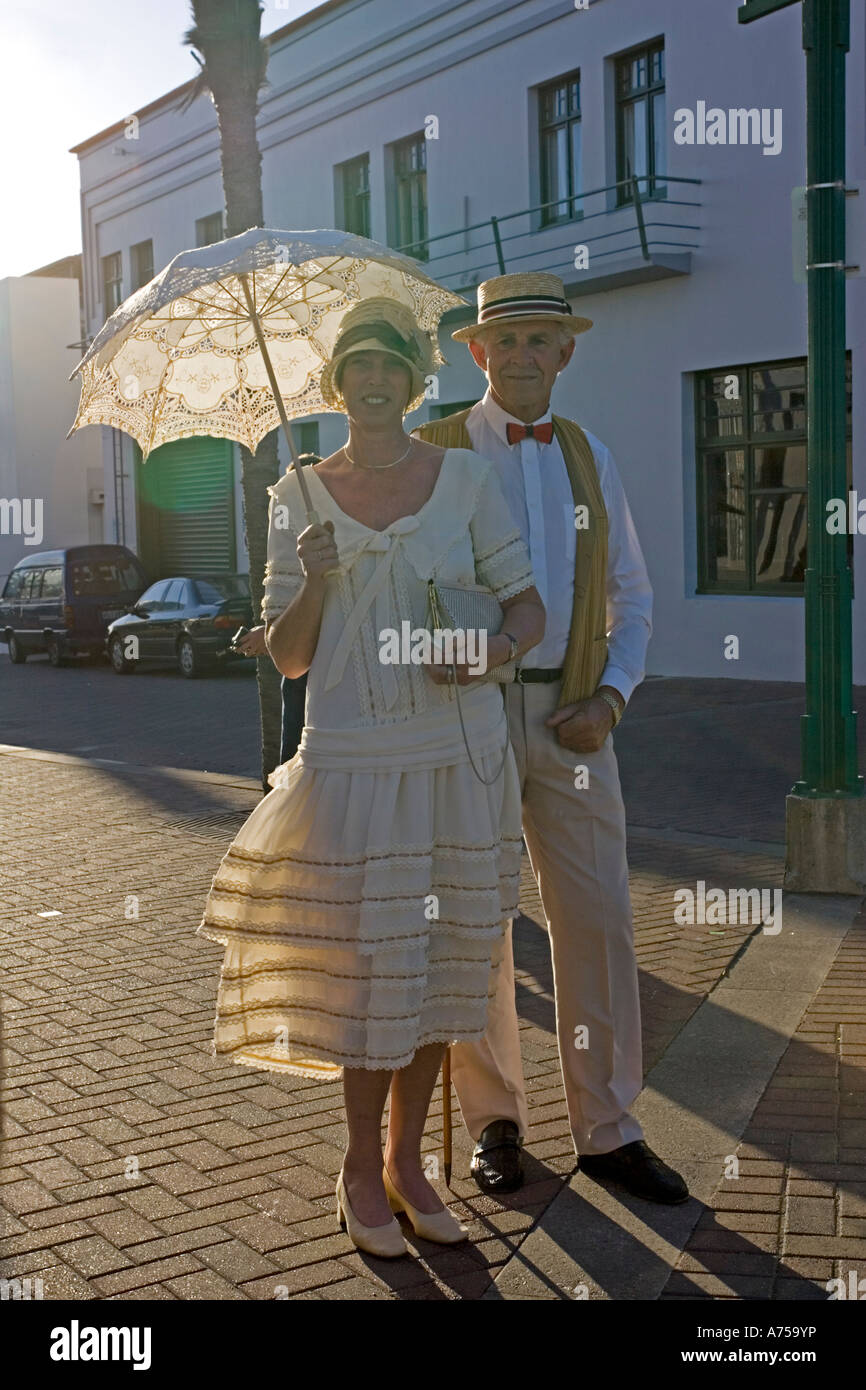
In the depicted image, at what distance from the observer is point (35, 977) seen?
592cm

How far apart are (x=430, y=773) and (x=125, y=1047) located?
2.11m

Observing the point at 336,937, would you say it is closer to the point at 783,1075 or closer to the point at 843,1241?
the point at 843,1241

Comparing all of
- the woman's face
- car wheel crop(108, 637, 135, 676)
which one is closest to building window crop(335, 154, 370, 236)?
car wheel crop(108, 637, 135, 676)

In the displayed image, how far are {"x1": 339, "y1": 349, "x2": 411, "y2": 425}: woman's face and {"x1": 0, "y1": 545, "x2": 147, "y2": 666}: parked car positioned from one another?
21841 mm

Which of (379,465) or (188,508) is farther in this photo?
(188,508)

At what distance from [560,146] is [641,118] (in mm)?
1551

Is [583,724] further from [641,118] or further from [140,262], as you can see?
[140,262]

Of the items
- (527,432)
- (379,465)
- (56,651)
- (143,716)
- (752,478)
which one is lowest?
(143,716)

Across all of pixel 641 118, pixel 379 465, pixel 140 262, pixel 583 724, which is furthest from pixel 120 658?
pixel 379 465

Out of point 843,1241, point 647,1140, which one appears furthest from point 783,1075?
point 843,1241

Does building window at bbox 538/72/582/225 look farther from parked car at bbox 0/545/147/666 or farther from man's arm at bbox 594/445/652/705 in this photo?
man's arm at bbox 594/445/652/705

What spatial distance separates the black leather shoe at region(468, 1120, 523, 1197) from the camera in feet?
12.5

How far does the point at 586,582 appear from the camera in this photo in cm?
386

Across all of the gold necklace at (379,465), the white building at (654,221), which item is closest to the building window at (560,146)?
the white building at (654,221)
